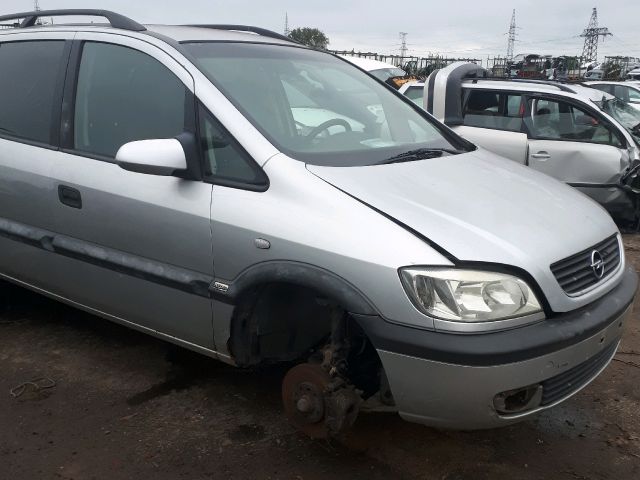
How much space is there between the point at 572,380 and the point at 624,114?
6957 millimetres

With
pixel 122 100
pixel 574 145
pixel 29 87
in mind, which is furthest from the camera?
pixel 574 145

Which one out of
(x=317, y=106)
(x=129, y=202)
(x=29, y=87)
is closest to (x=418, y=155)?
(x=317, y=106)

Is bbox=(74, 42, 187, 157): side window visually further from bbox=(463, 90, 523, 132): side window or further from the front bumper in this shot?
bbox=(463, 90, 523, 132): side window

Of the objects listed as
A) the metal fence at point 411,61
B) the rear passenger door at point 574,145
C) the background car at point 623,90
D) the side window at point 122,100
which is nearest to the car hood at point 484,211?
the side window at point 122,100

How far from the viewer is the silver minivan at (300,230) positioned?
89.9 inches

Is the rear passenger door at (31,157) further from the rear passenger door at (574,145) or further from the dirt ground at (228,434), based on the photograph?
the rear passenger door at (574,145)

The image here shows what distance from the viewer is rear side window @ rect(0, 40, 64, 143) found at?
137 inches

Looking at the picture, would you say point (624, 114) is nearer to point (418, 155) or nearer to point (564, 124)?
point (564, 124)

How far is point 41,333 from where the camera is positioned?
13.4 feet

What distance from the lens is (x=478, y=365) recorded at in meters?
2.21

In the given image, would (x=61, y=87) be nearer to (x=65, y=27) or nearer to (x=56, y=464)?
(x=65, y=27)

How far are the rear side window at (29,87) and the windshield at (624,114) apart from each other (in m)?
6.04

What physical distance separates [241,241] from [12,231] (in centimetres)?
164

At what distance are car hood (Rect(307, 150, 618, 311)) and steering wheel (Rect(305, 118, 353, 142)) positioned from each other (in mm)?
409
